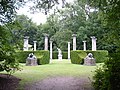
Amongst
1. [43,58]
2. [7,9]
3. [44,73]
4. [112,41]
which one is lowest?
[44,73]

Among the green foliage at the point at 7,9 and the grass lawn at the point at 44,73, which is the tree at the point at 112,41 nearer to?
the grass lawn at the point at 44,73

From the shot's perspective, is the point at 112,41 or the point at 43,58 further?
the point at 43,58

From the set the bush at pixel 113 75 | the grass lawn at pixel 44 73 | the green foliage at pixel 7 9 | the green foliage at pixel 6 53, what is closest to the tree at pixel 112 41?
the bush at pixel 113 75

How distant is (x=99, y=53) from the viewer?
27.9 metres

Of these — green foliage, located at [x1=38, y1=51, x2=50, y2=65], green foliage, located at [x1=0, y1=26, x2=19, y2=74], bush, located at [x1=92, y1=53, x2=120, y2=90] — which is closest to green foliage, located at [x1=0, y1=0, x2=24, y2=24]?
green foliage, located at [x1=0, y1=26, x2=19, y2=74]

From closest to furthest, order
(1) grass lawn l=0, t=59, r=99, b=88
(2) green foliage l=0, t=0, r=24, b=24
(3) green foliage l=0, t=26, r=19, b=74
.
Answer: (2) green foliage l=0, t=0, r=24, b=24
(3) green foliage l=0, t=26, r=19, b=74
(1) grass lawn l=0, t=59, r=99, b=88

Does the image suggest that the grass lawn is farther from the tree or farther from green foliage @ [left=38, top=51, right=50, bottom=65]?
green foliage @ [left=38, top=51, right=50, bottom=65]

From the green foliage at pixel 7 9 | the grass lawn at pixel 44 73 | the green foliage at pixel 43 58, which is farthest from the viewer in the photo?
the green foliage at pixel 43 58

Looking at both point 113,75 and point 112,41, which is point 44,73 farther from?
point 113,75

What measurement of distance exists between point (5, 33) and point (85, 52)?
18596 mm

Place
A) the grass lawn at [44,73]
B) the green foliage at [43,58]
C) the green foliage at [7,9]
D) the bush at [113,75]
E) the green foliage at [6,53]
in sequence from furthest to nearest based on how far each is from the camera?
the green foliage at [43,58] → the grass lawn at [44,73] → the green foliage at [6,53] → the green foliage at [7,9] → the bush at [113,75]

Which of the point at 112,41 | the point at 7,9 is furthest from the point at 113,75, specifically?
the point at 7,9

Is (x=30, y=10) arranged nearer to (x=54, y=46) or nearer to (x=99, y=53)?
(x=99, y=53)

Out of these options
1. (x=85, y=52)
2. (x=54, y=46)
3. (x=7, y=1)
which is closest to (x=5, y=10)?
(x=7, y=1)
